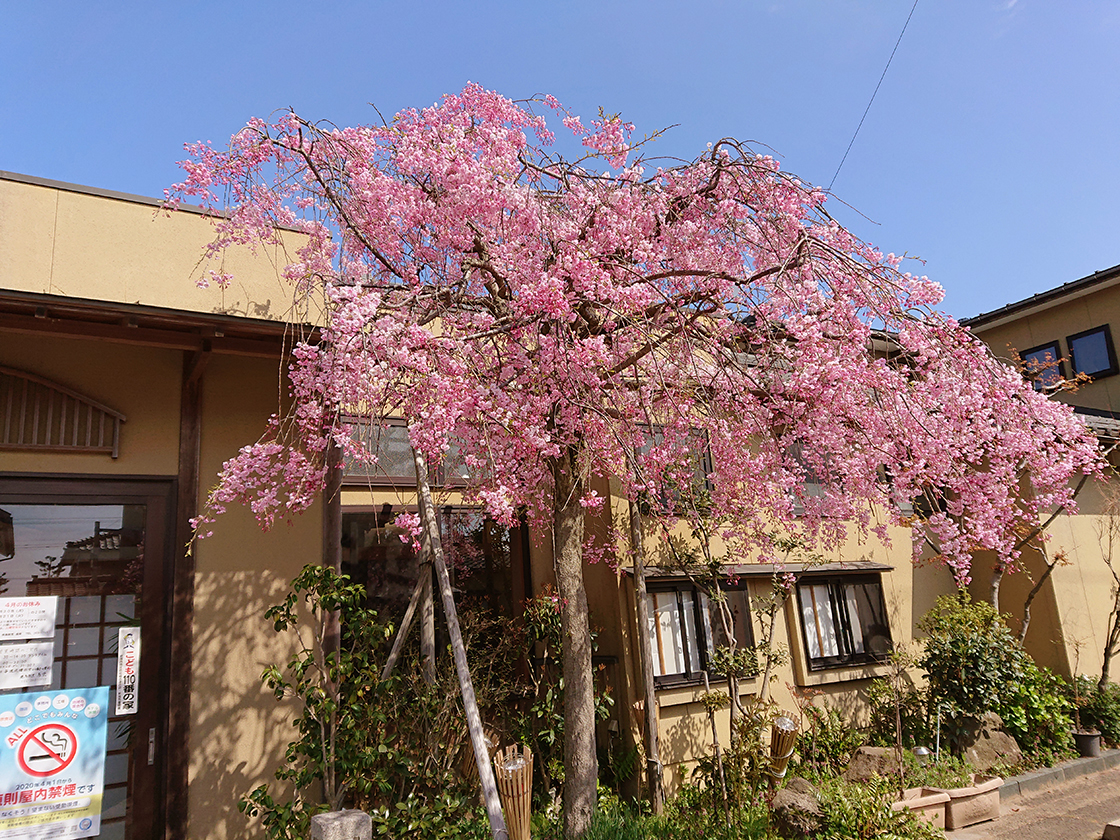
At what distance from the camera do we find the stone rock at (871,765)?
648 centimetres

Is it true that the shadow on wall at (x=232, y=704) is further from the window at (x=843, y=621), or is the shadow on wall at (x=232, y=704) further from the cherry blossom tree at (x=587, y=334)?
the window at (x=843, y=621)

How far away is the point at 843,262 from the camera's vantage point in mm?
4852

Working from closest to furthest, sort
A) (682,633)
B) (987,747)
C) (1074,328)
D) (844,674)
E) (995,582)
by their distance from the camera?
(682,633) < (987,747) < (844,674) < (995,582) < (1074,328)

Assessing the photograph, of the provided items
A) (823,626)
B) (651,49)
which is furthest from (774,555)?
(651,49)

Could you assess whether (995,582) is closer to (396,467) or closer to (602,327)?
(602,327)

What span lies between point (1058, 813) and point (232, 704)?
24.4ft

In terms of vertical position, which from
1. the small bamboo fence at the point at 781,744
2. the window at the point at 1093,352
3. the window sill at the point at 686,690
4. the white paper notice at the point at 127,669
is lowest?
the small bamboo fence at the point at 781,744

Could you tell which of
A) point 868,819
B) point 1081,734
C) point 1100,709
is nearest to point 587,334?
point 868,819

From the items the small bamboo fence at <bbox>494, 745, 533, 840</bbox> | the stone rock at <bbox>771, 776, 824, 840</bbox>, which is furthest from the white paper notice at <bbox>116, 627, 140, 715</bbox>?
the stone rock at <bbox>771, 776, 824, 840</bbox>

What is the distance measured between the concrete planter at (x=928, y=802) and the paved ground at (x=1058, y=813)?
0.55ft

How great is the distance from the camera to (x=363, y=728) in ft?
16.4

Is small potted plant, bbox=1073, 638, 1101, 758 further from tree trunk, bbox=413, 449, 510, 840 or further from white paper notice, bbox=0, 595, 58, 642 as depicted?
white paper notice, bbox=0, 595, 58, 642

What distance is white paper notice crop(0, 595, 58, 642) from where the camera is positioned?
4.64 m

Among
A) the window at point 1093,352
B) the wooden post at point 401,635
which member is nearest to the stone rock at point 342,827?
the wooden post at point 401,635
